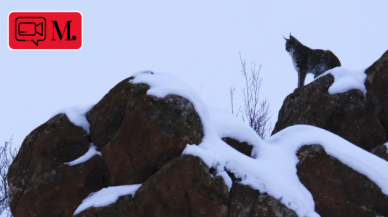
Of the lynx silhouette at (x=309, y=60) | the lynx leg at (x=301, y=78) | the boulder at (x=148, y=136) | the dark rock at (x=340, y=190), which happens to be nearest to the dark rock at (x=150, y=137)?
the boulder at (x=148, y=136)

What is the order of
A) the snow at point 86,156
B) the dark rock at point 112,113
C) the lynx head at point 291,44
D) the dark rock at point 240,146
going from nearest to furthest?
the snow at point 86,156 → the dark rock at point 112,113 → the dark rock at point 240,146 → the lynx head at point 291,44

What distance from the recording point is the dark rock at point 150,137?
419 centimetres

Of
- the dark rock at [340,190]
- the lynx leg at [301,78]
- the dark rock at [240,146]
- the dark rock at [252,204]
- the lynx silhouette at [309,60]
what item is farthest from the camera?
the lynx leg at [301,78]

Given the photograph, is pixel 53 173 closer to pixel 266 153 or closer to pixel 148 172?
pixel 148 172

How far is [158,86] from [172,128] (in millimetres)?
679

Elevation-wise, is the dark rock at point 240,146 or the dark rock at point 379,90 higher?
the dark rock at point 379,90

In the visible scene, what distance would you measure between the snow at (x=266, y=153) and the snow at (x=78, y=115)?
864 millimetres

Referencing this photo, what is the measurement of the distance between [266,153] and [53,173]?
267 centimetres

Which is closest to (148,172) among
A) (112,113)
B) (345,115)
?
(112,113)

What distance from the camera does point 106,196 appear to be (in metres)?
4.06

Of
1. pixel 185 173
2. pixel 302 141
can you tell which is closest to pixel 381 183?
pixel 302 141

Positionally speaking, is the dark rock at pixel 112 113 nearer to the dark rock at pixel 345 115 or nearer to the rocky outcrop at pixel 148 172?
the rocky outcrop at pixel 148 172

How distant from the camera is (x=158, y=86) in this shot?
461 centimetres

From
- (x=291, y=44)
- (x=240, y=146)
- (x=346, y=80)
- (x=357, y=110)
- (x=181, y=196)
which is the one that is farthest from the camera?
(x=291, y=44)
